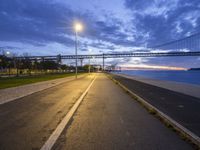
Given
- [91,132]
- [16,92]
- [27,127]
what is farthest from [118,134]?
[16,92]

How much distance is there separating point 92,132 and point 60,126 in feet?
4.07

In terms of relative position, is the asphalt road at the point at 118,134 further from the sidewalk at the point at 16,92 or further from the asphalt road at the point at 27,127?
the sidewalk at the point at 16,92

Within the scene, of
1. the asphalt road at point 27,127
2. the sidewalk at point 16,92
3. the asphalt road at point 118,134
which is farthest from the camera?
the sidewalk at point 16,92

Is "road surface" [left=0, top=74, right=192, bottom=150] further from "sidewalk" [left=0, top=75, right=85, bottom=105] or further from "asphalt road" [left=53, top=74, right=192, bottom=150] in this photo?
"sidewalk" [left=0, top=75, right=85, bottom=105]

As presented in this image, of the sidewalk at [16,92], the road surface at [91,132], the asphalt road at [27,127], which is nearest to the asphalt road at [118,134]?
the road surface at [91,132]

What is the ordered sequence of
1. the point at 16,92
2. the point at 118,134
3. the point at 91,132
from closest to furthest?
the point at 118,134, the point at 91,132, the point at 16,92

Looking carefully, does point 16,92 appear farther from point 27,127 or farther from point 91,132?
point 91,132

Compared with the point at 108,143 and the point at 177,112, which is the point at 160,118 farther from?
the point at 108,143

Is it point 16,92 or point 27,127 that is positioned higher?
point 27,127

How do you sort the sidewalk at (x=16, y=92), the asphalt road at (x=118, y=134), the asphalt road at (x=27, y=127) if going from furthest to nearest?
the sidewalk at (x=16, y=92)
the asphalt road at (x=27, y=127)
the asphalt road at (x=118, y=134)

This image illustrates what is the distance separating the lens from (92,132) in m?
7.13

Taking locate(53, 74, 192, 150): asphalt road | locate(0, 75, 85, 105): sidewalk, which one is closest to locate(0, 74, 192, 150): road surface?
locate(53, 74, 192, 150): asphalt road

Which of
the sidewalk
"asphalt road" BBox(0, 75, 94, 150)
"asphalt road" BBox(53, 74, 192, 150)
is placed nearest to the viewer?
"asphalt road" BBox(53, 74, 192, 150)

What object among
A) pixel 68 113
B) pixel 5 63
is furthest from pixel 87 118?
pixel 5 63
